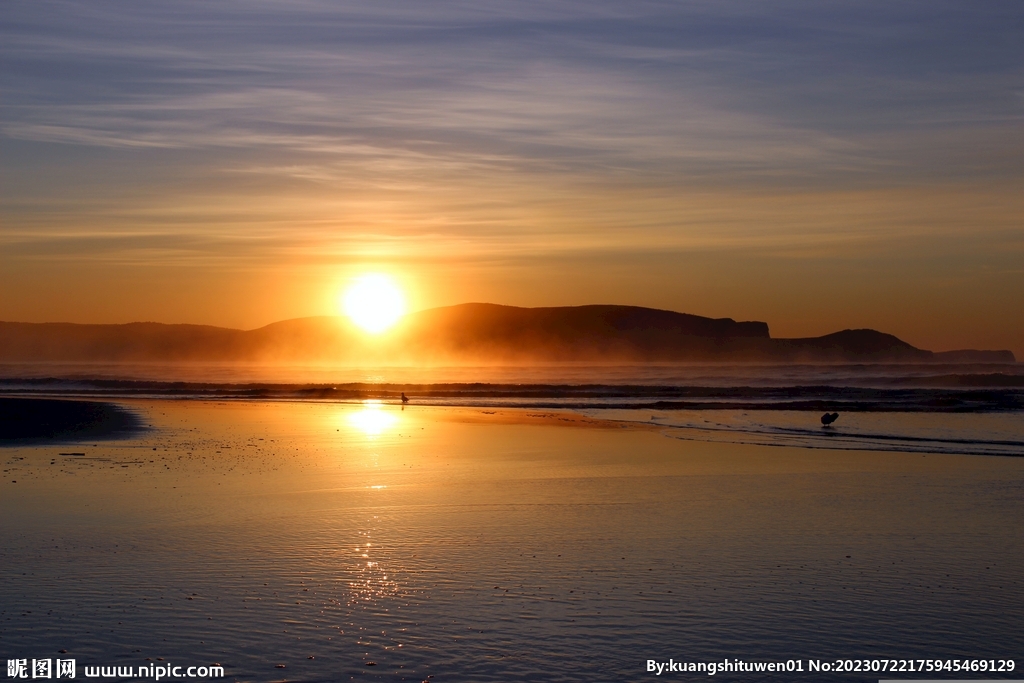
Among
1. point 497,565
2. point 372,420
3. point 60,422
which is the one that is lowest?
point 497,565

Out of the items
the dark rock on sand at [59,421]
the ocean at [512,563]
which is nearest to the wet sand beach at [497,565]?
the ocean at [512,563]

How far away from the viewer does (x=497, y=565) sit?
33.4ft

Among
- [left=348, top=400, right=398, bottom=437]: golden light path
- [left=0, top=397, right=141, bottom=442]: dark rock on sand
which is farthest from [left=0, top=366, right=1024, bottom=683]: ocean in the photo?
[left=348, top=400, right=398, bottom=437]: golden light path

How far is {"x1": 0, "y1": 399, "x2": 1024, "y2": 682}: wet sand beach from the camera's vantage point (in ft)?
24.9

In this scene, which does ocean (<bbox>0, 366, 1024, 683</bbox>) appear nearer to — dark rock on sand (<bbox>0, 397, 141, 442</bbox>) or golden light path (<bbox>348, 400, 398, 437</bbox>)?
dark rock on sand (<bbox>0, 397, 141, 442</bbox>)

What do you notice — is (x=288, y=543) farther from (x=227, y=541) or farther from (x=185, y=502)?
(x=185, y=502)

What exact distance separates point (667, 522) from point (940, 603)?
444 centimetres

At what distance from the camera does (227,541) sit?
37.2 ft

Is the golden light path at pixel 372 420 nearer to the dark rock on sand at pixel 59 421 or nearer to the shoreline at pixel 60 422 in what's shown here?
the shoreline at pixel 60 422

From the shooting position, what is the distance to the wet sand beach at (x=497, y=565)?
7590 mm

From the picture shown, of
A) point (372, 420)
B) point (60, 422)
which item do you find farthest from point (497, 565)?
point (372, 420)

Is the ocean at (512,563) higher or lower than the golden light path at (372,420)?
lower

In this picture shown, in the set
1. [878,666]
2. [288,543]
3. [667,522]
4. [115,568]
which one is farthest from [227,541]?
[878,666]

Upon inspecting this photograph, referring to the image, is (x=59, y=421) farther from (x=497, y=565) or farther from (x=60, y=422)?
(x=497, y=565)
